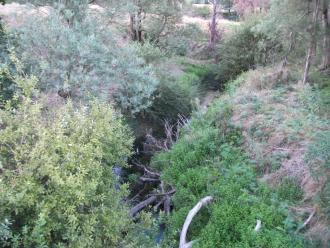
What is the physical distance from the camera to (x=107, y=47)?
32.6ft

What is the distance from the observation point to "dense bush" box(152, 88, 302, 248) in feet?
22.3

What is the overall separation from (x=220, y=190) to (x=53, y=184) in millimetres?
4239

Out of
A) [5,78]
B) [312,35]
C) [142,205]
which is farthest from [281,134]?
[5,78]

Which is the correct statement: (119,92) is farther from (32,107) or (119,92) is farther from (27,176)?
(27,176)

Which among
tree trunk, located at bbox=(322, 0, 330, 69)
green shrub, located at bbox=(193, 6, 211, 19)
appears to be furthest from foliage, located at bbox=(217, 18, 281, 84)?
green shrub, located at bbox=(193, 6, 211, 19)

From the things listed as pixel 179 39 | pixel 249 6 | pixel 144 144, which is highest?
pixel 249 6

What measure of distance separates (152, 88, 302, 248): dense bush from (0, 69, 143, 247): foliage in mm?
1430

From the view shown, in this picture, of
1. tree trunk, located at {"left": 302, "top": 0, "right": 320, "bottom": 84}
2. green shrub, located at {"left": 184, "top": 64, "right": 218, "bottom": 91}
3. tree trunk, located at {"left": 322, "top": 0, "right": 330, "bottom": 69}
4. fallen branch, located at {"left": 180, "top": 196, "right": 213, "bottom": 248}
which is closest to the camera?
fallen branch, located at {"left": 180, "top": 196, "right": 213, "bottom": 248}

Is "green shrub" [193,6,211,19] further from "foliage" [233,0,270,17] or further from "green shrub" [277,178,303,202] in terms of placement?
"green shrub" [277,178,303,202]

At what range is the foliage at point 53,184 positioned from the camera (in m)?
4.36

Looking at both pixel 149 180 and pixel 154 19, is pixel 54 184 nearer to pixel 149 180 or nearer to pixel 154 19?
pixel 149 180

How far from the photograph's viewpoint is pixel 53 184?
459cm

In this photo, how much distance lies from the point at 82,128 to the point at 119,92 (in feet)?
16.0

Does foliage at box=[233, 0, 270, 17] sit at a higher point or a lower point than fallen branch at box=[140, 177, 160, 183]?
higher
